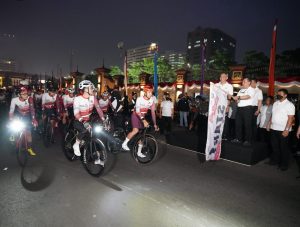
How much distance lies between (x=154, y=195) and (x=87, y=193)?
1.33m

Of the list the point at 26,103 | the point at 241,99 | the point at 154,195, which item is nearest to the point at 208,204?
the point at 154,195

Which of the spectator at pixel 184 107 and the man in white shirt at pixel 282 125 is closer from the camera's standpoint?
the man in white shirt at pixel 282 125

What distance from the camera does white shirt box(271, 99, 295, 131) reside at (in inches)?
224

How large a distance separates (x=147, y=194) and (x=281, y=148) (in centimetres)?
410

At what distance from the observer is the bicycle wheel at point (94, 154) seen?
502 centimetres

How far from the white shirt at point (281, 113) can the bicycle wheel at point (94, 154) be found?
15.3 ft

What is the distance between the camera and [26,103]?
649cm

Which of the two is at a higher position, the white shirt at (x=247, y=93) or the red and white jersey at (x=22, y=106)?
the white shirt at (x=247, y=93)

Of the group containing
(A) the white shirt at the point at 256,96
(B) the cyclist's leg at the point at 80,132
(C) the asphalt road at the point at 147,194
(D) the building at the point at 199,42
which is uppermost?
(D) the building at the point at 199,42

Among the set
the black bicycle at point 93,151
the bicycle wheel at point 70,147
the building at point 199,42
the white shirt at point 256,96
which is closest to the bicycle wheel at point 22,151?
the bicycle wheel at point 70,147

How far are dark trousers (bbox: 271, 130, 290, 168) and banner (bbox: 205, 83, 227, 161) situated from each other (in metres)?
1.53

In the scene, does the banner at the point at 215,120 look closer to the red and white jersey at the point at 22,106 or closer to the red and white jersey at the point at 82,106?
the red and white jersey at the point at 82,106

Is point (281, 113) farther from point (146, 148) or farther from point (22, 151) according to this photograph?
point (22, 151)

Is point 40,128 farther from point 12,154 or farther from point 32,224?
point 32,224
